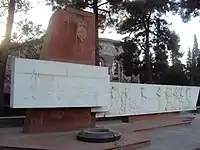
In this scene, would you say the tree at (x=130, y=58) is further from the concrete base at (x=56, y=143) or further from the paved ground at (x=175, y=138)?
the concrete base at (x=56, y=143)

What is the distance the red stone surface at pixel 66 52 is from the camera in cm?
880

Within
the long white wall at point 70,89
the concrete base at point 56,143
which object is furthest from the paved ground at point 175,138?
the long white wall at point 70,89

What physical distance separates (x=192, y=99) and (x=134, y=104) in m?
4.61

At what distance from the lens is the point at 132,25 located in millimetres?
22156

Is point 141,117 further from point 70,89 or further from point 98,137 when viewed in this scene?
point 98,137

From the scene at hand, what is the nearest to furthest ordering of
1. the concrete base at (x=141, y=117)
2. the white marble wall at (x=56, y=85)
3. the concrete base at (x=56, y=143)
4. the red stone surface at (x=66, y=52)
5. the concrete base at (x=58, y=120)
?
1. the concrete base at (x=56, y=143)
2. the white marble wall at (x=56, y=85)
3. the concrete base at (x=58, y=120)
4. the red stone surface at (x=66, y=52)
5. the concrete base at (x=141, y=117)

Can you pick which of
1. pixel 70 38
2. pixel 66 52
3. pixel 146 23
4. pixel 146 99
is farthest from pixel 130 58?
pixel 66 52

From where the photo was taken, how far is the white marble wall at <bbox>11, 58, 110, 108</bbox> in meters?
8.09

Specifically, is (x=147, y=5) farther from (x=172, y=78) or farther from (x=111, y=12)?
(x=172, y=78)

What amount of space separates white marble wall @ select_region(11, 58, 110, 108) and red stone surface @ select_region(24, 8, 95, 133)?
1.12ft

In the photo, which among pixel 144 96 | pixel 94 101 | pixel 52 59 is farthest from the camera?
pixel 144 96

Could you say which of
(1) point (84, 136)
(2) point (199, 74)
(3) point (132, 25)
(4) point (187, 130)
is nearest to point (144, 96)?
(4) point (187, 130)

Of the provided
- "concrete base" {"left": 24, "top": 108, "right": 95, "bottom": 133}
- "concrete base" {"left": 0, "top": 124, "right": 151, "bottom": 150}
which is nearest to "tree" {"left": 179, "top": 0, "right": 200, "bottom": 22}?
"concrete base" {"left": 24, "top": 108, "right": 95, "bottom": 133}

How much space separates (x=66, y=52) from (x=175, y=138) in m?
4.08
